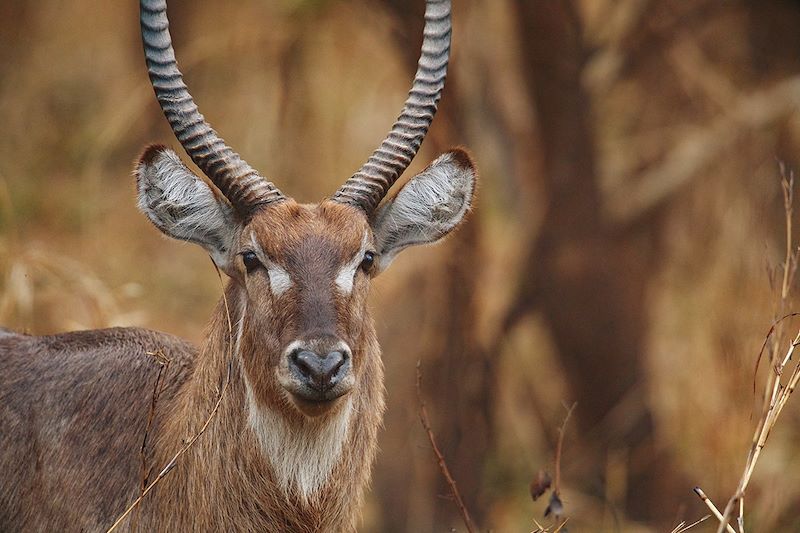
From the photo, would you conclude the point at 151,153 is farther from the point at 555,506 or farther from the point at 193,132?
the point at 555,506

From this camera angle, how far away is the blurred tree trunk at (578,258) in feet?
41.7

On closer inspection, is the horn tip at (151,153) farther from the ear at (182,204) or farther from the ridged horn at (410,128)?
the ridged horn at (410,128)

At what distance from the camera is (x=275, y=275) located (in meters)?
6.02

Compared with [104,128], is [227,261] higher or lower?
lower

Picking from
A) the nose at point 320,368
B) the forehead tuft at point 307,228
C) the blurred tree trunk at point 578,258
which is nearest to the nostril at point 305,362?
the nose at point 320,368

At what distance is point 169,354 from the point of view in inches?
275

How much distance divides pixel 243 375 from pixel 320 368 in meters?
0.77

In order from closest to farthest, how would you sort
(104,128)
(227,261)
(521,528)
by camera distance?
(227,261)
(521,528)
(104,128)

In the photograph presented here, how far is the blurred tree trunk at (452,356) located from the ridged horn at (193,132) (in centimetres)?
625

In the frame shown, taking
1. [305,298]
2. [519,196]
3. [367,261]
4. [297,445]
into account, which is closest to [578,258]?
[519,196]

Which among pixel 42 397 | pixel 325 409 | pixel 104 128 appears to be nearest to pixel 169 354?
pixel 42 397

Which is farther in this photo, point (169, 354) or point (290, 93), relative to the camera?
point (290, 93)

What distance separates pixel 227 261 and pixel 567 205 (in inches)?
270

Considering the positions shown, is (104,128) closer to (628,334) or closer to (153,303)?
(153,303)
